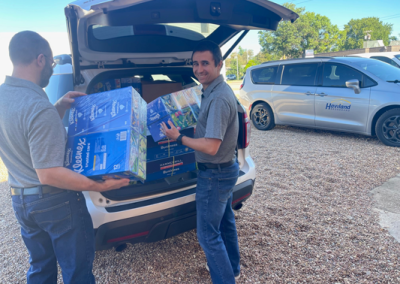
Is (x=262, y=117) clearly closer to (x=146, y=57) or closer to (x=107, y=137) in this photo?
(x=146, y=57)

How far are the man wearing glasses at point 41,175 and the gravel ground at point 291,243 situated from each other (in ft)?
2.70

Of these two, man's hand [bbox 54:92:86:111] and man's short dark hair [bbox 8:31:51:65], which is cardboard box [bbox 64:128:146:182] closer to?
man's hand [bbox 54:92:86:111]

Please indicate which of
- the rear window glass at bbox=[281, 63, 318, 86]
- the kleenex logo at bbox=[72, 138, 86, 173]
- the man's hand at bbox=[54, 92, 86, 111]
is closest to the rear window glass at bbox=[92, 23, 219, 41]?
the man's hand at bbox=[54, 92, 86, 111]

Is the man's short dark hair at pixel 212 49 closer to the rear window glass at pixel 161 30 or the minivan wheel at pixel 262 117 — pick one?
the rear window glass at pixel 161 30

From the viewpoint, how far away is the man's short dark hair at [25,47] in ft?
4.89

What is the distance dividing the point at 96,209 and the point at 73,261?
41cm

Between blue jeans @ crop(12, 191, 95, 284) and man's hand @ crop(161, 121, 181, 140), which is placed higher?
man's hand @ crop(161, 121, 181, 140)

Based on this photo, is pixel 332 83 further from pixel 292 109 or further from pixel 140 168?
pixel 140 168

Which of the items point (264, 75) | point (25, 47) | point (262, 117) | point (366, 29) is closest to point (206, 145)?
point (25, 47)

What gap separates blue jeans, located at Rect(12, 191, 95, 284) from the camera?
5.13ft

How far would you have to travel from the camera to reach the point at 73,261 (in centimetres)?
162

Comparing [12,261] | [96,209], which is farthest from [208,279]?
[12,261]

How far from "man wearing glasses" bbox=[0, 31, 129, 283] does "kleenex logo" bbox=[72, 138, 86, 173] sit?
0.19ft

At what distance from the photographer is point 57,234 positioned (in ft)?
5.21
